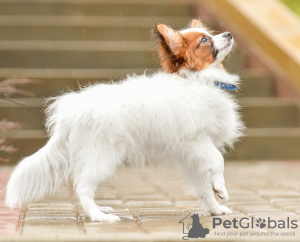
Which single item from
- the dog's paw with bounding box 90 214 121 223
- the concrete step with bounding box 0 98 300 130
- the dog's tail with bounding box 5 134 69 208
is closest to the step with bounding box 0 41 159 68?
the concrete step with bounding box 0 98 300 130

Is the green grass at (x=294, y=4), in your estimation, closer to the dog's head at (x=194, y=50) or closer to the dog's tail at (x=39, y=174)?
the dog's head at (x=194, y=50)

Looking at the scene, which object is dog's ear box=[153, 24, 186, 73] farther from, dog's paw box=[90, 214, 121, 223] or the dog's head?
dog's paw box=[90, 214, 121, 223]

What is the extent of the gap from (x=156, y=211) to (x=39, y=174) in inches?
35.5

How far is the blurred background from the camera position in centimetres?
831

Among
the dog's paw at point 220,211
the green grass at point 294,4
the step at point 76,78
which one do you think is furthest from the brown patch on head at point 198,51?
the green grass at point 294,4

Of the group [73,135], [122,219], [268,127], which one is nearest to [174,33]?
[73,135]


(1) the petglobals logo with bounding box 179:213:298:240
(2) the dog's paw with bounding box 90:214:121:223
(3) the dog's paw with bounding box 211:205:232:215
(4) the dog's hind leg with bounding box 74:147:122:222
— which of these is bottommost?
(1) the petglobals logo with bounding box 179:213:298:240

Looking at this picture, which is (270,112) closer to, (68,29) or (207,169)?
(68,29)

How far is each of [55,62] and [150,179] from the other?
282 cm

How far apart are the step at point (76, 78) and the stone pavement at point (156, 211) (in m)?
1.37

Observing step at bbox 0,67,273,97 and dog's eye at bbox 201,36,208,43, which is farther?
step at bbox 0,67,273,97

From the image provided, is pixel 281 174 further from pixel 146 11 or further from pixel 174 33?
pixel 146 11

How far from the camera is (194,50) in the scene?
15.1ft

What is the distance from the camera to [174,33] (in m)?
4.50
